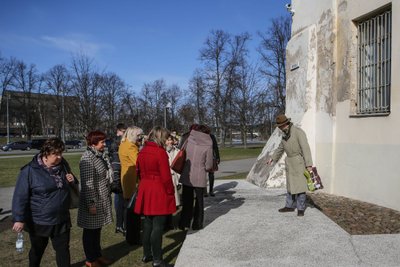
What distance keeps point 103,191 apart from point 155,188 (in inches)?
27.7

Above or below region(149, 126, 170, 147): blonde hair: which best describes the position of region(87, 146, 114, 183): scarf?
below

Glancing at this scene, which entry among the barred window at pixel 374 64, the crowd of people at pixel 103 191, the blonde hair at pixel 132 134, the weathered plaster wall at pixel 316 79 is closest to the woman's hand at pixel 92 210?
the crowd of people at pixel 103 191

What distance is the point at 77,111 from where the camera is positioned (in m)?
24.6

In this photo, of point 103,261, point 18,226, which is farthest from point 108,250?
point 18,226

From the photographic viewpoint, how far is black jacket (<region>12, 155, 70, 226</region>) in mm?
4348

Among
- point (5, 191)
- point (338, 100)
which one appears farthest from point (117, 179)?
point (5, 191)

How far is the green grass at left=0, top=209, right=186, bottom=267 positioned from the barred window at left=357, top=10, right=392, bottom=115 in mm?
4742

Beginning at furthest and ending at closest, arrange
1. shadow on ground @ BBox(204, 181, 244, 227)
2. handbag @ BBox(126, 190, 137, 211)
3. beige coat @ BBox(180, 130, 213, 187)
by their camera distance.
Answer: shadow on ground @ BBox(204, 181, 244, 227), beige coat @ BBox(180, 130, 213, 187), handbag @ BBox(126, 190, 137, 211)

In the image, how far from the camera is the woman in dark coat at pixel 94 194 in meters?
5.18

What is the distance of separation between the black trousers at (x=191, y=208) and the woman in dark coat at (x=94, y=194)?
172cm

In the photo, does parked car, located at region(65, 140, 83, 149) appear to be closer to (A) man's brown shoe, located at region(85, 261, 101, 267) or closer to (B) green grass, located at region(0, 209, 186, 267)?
(B) green grass, located at region(0, 209, 186, 267)

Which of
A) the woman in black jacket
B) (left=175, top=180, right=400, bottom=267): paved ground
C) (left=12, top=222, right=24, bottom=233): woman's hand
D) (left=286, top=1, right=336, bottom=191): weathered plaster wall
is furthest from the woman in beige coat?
(left=286, top=1, right=336, bottom=191): weathered plaster wall

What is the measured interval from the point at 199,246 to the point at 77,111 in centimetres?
2032

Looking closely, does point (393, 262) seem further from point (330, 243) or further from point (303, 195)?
point (303, 195)
